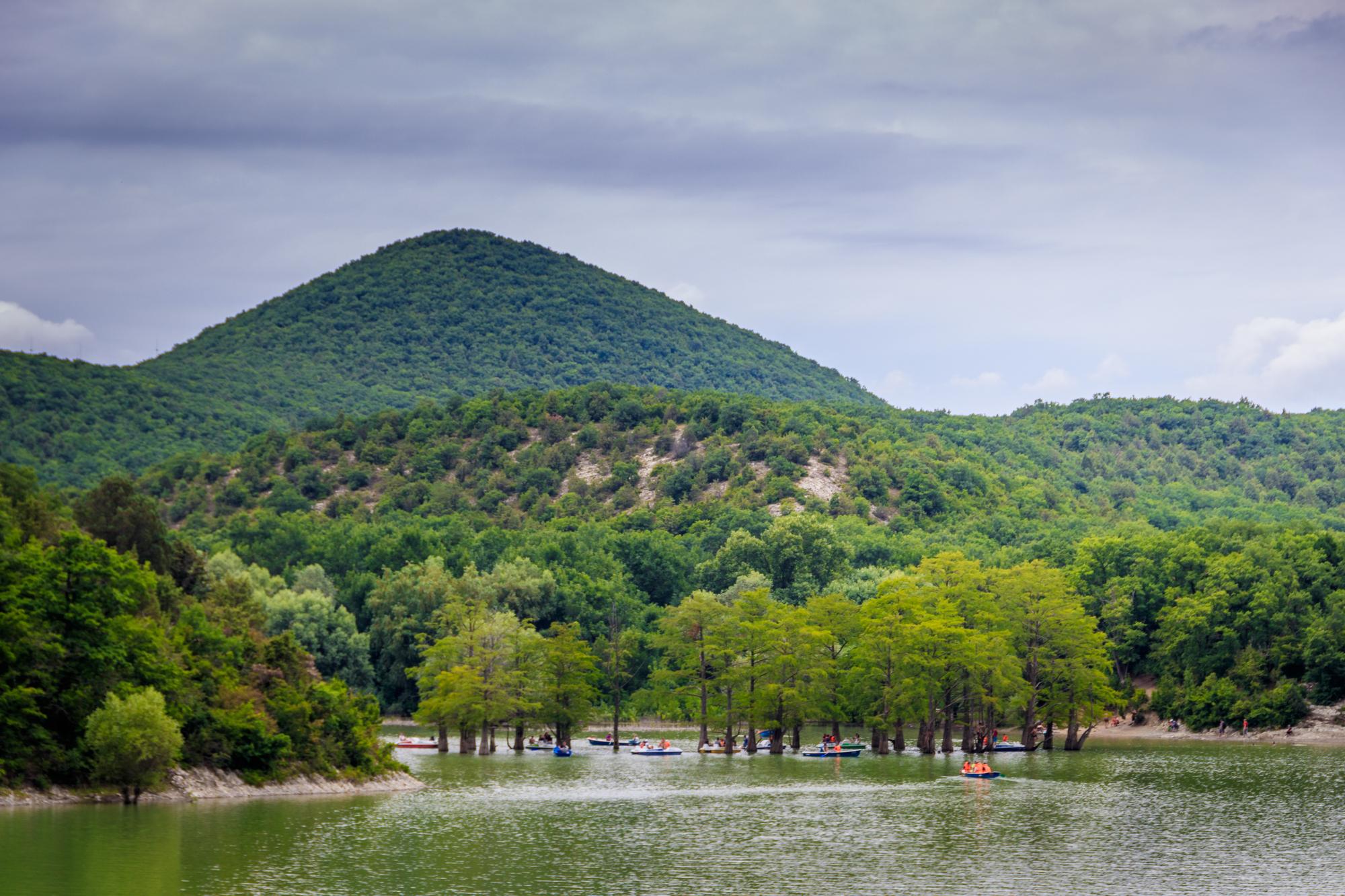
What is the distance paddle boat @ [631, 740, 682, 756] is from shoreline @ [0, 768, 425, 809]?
33.4m

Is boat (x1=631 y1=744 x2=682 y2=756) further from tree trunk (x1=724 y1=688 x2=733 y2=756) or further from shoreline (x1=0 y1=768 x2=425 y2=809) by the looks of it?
shoreline (x1=0 y1=768 x2=425 y2=809)

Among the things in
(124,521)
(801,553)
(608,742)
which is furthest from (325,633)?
(801,553)

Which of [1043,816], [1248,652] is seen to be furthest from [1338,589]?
[1043,816]

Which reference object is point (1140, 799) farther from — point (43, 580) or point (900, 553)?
point (900, 553)

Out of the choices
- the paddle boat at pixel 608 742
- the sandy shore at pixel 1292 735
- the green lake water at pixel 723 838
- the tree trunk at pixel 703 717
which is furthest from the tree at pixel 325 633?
the sandy shore at pixel 1292 735

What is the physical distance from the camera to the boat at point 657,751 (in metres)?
114

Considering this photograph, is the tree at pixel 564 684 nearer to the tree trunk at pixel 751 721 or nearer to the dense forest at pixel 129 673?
the tree trunk at pixel 751 721

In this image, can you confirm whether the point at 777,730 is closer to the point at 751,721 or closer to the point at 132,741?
the point at 751,721

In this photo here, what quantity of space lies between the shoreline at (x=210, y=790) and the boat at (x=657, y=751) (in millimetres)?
33315

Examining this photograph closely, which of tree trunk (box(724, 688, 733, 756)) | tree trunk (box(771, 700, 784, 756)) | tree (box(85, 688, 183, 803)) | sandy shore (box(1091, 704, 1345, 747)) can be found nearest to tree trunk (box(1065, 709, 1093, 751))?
sandy shore (box(1091, 704, 1345, 747))

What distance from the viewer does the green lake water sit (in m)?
51.2

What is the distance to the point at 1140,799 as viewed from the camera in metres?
78.2

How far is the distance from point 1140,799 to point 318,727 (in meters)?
43.5

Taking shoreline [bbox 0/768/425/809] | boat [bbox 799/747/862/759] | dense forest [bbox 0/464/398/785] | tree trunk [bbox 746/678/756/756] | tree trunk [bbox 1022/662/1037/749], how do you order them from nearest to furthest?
1. shoreline [bbox 0/768/425/809]
2. dense forest [bbox 0/464/398/785]
3. tree trunk [bbox 746/678/756/756]
4. boat [bbox 799/747/862/759]
5. tree trunk [bbox 1022/662/1037/749]
